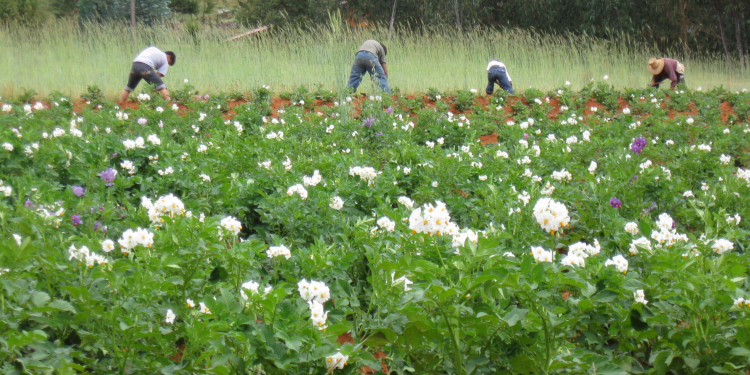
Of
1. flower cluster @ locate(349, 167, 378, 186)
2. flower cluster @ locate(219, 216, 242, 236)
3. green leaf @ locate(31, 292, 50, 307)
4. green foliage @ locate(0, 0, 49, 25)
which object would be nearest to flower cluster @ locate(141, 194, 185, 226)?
flower cluster @ locate(219, 216, 242, 236)

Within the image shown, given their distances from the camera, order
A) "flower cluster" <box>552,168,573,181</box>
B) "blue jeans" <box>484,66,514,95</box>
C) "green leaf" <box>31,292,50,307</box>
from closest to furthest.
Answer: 1. "green leaf" <box>31,292,50,307</box>
2. "flower cluster" <box>552,168,573,181</box>
3. "blue jeans" <box>484,66,514,95</box>

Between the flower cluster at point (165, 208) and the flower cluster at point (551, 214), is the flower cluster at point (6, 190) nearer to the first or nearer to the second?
the flower cluster at point (165, 208)

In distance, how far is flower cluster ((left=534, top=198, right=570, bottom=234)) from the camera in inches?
81.3

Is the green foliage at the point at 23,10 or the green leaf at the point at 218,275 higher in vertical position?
the green foliage at the point at 23,10

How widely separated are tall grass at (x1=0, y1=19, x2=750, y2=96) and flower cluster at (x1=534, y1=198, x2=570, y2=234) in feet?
21.0

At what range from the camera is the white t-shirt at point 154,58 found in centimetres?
844

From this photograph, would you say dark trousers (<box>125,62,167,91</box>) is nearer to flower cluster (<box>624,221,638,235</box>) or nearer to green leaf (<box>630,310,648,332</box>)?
flower cluster (<box>624,221,638,235</box>)

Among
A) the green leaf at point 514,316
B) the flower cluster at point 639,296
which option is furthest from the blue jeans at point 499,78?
the green leaf at point 514,316

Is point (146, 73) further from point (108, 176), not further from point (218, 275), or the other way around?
point (218, 275)

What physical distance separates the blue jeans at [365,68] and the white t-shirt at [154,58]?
114 inches

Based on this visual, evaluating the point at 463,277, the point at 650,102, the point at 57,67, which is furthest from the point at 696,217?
the point at 57,67

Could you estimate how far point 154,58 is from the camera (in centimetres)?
867

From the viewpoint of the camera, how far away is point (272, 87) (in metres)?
9.54

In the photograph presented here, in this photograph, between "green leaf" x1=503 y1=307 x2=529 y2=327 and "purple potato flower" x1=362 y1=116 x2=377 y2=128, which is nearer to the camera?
"green leaf" x1=503 y1=307 x2=529 y2=327
